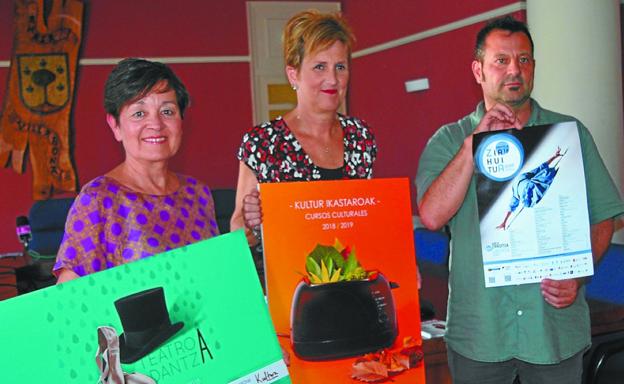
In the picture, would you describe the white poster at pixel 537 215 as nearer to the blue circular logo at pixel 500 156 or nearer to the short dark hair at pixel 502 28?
the blue circular logo at pixel 500 156

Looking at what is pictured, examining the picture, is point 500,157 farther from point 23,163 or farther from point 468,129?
point 23,163

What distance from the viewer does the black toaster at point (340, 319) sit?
1640mm

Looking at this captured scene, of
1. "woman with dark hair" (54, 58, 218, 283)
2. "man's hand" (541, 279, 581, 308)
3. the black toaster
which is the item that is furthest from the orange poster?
"man's hand" (541, 279, 581, 308)

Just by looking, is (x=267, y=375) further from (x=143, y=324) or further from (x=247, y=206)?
(x=247, y=206)

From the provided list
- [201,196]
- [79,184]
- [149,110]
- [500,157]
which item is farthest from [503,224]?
[79,184]

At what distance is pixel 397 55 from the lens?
21.4 feet

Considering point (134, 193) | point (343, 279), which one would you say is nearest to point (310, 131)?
point (343, 279)

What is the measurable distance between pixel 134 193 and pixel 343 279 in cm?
55

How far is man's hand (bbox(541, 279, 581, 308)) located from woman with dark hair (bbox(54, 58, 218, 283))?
0.90 m

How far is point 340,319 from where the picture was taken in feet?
5.44

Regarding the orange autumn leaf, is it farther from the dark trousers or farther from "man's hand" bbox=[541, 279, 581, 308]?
"man's hand" bbox=[541, 279, 581, 308]

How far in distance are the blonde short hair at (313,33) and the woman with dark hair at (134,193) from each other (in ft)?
1.18

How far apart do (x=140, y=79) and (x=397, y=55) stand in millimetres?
5299

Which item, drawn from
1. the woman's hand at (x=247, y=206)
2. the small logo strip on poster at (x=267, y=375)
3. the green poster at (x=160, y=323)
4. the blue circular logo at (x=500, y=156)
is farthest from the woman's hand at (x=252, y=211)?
the blue circular logo at (x=500, y=156)
